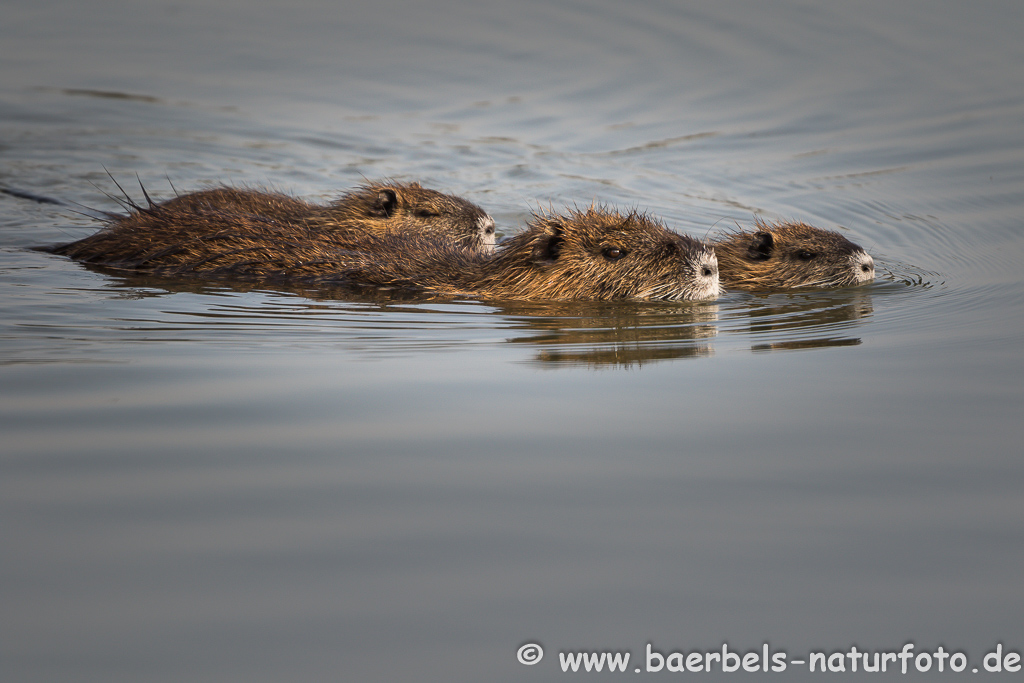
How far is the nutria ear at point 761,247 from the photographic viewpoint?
6.45 meters

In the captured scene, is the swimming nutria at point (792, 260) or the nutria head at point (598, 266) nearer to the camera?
the nutria head at point (598, 266)

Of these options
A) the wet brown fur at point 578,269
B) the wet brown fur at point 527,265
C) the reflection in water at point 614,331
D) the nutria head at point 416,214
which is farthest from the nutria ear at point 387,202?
the reflection in water at point 614,331

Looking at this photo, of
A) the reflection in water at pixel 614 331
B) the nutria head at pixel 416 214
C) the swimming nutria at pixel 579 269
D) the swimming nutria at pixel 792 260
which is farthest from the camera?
the nutria head at pixel 416 214

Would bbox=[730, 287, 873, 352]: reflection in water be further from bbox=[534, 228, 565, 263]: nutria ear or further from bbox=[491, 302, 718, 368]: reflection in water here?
bbox=[534, 228, 565, 263]: nutria ear

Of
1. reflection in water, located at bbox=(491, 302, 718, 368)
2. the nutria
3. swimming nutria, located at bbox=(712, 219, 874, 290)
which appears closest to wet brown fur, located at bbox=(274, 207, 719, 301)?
reflection in water, located at bbox=(491, 302, 718, 368)

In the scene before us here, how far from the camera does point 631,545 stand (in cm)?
247

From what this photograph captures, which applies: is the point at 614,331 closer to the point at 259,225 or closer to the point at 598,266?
the point at 598,266

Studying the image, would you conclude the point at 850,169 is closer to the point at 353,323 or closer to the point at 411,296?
the point at 411,296

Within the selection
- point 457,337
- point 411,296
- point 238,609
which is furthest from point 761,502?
point 411,296

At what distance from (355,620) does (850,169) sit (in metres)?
8.25

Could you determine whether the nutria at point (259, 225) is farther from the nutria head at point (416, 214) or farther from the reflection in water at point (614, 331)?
the reflection in water at point (614, 331)

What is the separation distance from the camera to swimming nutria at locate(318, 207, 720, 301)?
561 cm

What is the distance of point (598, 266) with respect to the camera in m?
5.69

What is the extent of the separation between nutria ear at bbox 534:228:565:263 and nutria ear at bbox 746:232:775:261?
4.59ft
